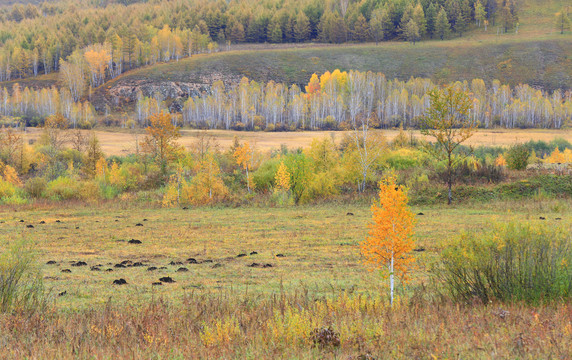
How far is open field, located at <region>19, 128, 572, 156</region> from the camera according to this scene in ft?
289

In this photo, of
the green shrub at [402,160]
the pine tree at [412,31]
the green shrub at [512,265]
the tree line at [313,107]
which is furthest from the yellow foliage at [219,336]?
the pine tree at [412,31]

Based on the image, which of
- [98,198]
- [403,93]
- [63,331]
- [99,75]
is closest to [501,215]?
[63,331]

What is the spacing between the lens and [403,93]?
13000 centimetres

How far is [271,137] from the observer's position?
106562 mm

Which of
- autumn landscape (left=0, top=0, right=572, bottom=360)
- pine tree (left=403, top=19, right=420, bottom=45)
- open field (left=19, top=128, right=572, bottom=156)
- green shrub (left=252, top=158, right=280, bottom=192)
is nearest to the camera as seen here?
autumn landscape (left=0, top=0, right=572, bottom=360)

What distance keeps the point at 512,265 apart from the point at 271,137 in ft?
321

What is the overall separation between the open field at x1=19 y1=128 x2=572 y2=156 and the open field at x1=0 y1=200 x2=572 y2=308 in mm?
50135

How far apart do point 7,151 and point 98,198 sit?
104 ft

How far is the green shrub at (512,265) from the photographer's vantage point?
9.56 metres

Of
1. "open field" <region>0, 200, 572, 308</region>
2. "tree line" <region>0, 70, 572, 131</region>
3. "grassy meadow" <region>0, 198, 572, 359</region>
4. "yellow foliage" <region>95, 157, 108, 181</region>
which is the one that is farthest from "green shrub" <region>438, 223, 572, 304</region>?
"tree line" <region>0, 70, 572, 131</region>

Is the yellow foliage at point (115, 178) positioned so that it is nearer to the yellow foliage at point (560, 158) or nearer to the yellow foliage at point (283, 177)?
the yellow foliage at point (283, 177)

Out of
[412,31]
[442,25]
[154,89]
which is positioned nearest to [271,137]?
[154,89]

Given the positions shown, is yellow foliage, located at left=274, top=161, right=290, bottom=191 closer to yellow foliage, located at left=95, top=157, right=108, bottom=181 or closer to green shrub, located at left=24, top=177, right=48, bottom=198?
yellow foliage, located at left=95, top=157, right=108, bottom=181

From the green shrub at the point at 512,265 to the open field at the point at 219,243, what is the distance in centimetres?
158
